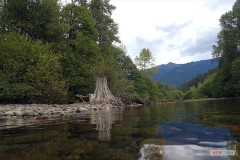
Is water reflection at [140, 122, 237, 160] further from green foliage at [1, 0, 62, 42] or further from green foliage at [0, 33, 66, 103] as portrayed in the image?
green foliage at [1, 0, 62, 42]

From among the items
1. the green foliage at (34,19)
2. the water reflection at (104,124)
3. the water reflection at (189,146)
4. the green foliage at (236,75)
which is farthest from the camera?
the green foliage at (236,75)

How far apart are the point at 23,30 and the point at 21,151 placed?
31.2m

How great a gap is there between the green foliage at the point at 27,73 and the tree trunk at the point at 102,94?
3581 mm

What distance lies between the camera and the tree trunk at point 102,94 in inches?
1251

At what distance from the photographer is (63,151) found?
5.56 m

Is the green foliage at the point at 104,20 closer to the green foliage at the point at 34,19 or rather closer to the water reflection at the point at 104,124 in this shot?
the green foliage at the point at 34,19

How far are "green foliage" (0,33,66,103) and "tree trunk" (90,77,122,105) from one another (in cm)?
358

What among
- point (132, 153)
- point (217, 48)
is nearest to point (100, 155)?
point (132, 153)

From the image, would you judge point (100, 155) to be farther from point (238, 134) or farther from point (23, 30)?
point (23, 30)

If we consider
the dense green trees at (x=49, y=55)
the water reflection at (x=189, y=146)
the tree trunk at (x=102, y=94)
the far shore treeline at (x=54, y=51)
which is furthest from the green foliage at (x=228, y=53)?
the water reflection at (x=189, y=146)

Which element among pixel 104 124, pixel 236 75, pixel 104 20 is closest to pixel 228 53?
pixel 236 75

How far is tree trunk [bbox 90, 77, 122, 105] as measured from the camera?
104ft

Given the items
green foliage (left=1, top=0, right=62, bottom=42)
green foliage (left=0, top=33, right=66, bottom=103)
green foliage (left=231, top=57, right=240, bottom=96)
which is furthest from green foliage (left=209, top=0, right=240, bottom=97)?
green foliage (left=0, top=33, right=66, bottom=103)

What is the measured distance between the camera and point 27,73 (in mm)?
28250
